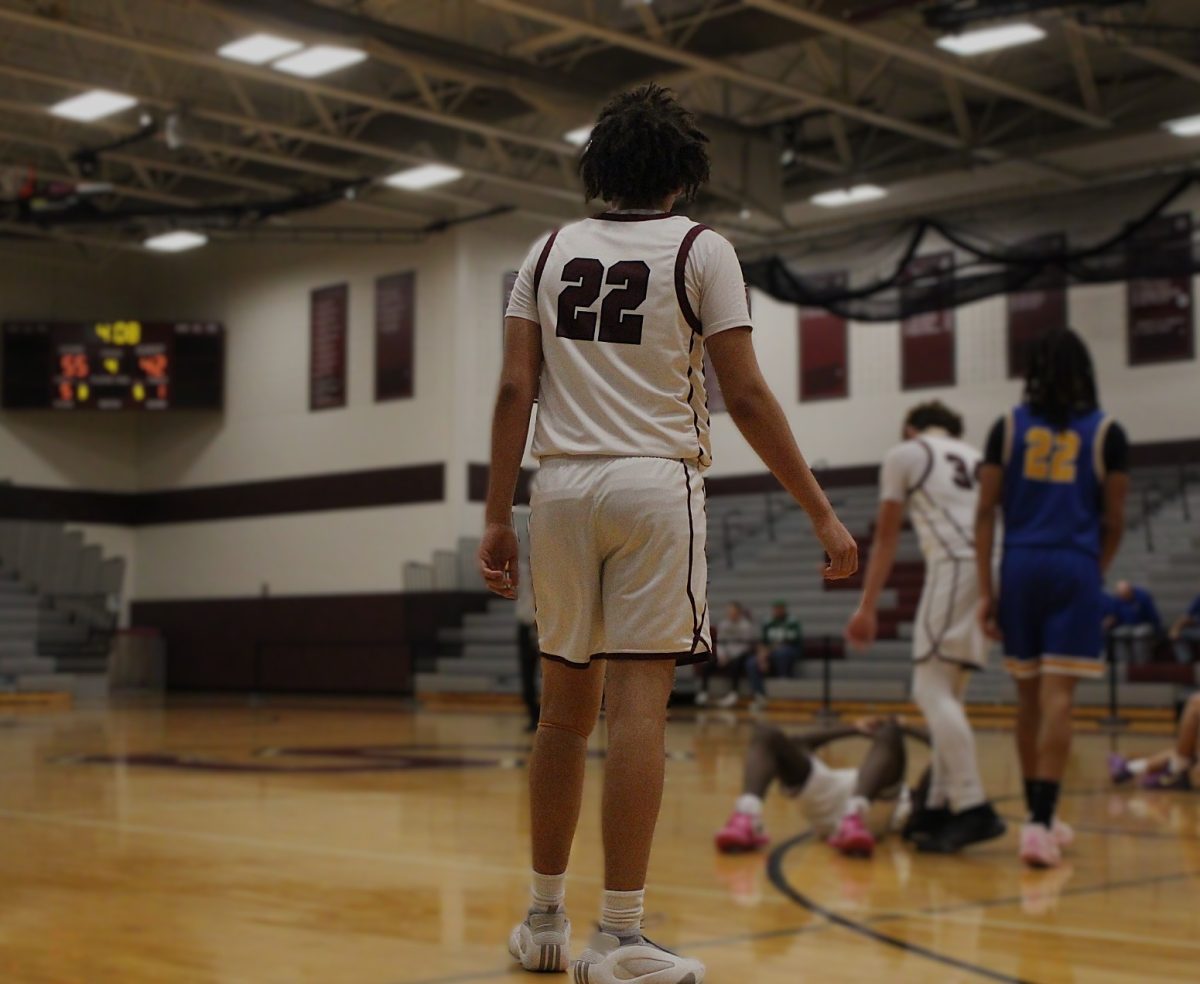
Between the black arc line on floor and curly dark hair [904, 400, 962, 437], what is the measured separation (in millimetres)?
1860

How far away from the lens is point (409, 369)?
24.3 meters

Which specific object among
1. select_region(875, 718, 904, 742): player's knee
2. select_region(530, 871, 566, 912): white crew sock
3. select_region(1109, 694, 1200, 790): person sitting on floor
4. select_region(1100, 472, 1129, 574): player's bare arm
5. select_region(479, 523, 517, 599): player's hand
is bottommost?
select_region(1109, 694, 1200, 790): person sitting on floor

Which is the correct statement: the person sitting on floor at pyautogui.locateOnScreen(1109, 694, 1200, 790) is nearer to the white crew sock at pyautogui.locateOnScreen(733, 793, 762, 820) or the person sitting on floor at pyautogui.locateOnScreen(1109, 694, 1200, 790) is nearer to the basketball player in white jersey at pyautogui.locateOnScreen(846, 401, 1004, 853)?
the basketball player in white jersey at pyautogui.locateOnScreen(846, 401, 1004, 853)

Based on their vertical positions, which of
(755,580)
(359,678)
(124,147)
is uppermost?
(124,147)

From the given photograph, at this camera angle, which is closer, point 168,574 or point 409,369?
point 409,369

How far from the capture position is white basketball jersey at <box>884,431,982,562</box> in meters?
6.45

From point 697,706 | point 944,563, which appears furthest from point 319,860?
point 697,706

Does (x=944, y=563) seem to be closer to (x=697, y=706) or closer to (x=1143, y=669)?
(x=1143, y=669)

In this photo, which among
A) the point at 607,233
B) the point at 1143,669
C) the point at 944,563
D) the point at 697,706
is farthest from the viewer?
A: the point at 697,706

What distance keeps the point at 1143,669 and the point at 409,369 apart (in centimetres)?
1192

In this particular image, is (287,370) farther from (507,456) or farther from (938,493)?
(507,456)

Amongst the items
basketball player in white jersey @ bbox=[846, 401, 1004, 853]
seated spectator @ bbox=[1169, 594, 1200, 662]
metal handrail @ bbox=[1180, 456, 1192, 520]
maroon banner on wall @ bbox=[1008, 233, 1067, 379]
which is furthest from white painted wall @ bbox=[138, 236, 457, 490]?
basketball player in white jersey @ bbox=[846, 401, 1004, 853]

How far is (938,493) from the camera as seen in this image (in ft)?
21.2

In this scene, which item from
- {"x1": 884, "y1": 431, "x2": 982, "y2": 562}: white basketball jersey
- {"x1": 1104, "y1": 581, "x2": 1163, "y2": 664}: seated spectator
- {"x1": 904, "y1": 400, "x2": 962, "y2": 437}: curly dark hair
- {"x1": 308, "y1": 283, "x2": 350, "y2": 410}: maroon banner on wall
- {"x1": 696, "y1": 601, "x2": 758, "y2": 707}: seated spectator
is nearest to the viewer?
{"x1": 884, "y1": 431, "x2": 982, "y2": 562}: white basketball jersey
